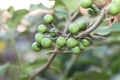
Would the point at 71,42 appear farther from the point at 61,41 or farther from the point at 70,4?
the point at 70,4

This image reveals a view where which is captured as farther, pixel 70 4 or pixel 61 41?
pixel 70 4

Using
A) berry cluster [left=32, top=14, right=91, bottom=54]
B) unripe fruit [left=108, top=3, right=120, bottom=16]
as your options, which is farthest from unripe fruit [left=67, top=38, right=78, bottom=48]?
unripe fruit [left=108, top=3, right=120, bottom=16]

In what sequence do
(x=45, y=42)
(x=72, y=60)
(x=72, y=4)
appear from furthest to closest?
1. (x=72, y=60)
2. (x=72, y=4)
3. (x=45, y=42)

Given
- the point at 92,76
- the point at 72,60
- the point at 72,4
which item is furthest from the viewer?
the point at 72,60

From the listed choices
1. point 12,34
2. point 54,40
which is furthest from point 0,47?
point 54,40

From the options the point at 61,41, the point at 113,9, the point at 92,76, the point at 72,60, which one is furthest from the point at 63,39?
the point at 72,60

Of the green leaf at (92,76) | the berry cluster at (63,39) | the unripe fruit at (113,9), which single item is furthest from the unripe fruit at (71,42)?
the green leaf at (92,76)

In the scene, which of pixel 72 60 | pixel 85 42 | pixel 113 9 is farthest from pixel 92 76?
pixel 113 9

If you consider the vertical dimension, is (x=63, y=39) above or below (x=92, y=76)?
above

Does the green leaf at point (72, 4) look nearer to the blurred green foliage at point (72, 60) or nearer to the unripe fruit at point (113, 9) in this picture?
the blurred green foliage at point (72, 60)
